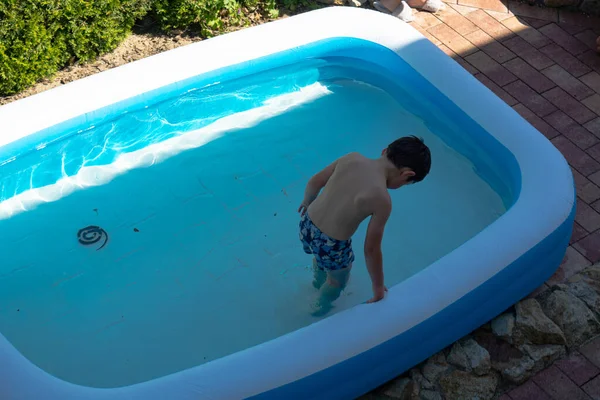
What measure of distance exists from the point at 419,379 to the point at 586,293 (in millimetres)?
1225

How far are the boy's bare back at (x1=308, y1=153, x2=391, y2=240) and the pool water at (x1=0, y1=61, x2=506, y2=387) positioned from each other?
872 millimetres

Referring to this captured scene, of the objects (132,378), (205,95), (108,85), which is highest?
(108,85)

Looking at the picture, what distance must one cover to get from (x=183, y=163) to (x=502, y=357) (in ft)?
8.25

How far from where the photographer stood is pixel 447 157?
17.3 ft

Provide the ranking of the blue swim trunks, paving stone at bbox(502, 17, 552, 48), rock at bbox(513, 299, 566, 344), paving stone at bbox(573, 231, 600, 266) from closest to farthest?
A: the blue swim trunks
rock at bbox(513, 299, 566, 344)
paving stone at bbox(573, 231, 600, 266)
paving stone at bbox(502, 17, 552, 48)

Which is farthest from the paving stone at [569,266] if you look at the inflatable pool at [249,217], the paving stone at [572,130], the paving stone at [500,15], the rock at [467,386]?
the paving stone at [500,15]

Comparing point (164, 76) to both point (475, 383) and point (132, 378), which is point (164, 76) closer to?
point (132, 378)

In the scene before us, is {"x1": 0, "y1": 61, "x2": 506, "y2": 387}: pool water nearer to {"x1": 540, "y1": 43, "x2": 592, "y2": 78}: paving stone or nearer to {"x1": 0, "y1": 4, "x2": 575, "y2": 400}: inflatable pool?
{"x1": 0, "y1": 4, "x2": 575, "y2": 400}: inflatable pool

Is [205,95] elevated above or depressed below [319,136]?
above

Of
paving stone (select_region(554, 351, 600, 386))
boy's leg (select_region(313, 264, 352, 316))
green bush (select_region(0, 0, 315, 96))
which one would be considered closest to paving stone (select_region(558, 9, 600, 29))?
green bush (select_region(0, 0, 315, 96))

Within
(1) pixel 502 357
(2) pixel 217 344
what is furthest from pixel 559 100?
(2) pixel 217 344

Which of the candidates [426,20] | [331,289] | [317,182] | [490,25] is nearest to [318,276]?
[331,289]

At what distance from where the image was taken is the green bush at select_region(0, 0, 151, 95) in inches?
207

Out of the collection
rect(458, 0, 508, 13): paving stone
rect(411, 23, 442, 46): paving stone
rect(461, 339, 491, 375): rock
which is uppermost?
rect(411, 23, 442, 46): paving stone
